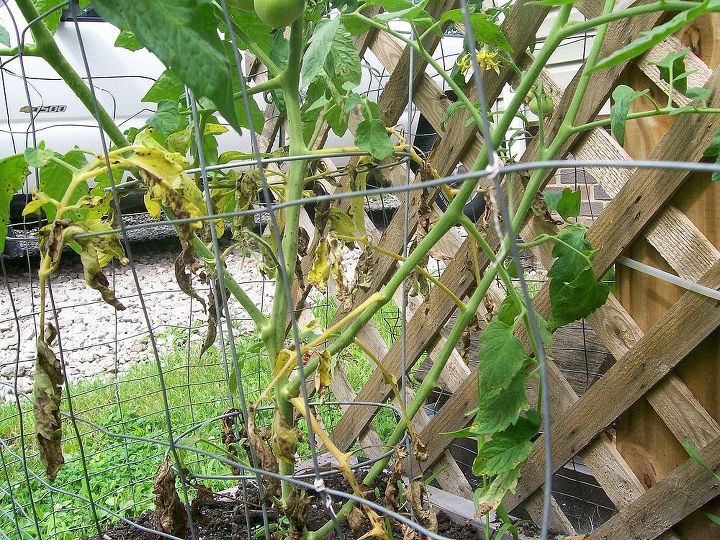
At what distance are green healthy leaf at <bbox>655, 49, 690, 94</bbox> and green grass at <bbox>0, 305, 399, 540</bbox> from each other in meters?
0.73

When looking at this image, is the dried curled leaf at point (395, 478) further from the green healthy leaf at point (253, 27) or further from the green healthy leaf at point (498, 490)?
the green healthy leaf at point (253, 27)

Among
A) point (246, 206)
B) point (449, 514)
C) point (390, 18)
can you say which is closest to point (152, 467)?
point (449, 514)

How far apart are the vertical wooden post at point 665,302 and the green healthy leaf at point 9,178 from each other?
962mm

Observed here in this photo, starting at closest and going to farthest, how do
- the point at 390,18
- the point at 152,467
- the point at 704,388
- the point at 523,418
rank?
the point at 390,18 < the point at 523,418 < the point at 704,388 < the point at 152,467

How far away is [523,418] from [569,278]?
22 centimetres

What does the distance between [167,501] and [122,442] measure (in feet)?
3.46

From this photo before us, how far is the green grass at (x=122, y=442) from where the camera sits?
1531 mm

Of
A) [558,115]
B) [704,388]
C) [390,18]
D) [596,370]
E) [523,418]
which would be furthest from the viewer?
[596,370]

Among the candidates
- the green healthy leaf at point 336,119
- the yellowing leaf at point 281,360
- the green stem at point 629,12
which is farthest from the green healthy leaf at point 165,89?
the green stem at point 629,12

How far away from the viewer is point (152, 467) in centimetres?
176

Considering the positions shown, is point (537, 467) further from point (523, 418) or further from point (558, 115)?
point (558, 115)

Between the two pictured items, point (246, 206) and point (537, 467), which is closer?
point (246, 206)

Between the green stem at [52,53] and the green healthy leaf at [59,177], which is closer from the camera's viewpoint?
→ the green stem at [52,53]

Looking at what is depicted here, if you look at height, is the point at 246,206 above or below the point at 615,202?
above
